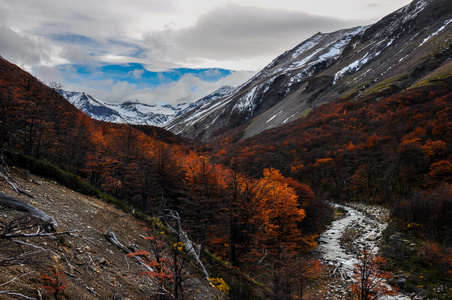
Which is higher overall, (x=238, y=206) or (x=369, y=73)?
(x=369, y=73)

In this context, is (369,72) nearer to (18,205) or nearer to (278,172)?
(278,172)

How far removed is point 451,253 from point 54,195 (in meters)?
30.9

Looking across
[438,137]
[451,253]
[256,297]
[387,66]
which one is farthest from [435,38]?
[256,297]

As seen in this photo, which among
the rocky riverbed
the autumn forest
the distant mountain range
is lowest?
the rocky riverbed

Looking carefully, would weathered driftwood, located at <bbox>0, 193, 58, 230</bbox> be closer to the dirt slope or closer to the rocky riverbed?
the dirt slope

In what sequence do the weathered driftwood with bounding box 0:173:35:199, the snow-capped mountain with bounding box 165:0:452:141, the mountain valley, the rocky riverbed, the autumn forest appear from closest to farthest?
1. the mountain valley
2. the weathered driftwood with bounding box 0:173:35:199
3. the autumn forest
4. the rocky riverbed
5. the snow-capped mountain with bounding box 165:0:452:141

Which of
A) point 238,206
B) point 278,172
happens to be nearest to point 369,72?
point 278,172

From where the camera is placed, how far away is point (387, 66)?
10662cm

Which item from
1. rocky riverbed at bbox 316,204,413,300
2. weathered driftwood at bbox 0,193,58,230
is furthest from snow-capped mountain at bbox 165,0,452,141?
weathered driftwood at bbox 0,193,58,230

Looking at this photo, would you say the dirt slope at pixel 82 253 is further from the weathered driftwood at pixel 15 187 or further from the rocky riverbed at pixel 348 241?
the rocky riverbed at pixel 348 241

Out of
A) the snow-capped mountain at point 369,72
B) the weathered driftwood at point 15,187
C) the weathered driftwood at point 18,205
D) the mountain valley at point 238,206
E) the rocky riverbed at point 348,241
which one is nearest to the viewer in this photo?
the weathered driftwood at point 18,205

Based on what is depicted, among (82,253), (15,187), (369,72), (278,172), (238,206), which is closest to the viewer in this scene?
(82,253)

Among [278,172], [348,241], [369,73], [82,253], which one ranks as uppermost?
[369,73]

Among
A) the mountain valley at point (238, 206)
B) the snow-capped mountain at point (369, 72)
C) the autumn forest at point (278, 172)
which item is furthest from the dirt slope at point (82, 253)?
the snow-capped mountain at point (369, 72)
